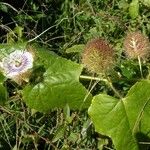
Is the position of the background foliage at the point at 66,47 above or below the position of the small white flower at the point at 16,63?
below

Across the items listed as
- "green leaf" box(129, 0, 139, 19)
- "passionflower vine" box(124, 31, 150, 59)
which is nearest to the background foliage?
"green leaf" box(129, 0, 139, 19)

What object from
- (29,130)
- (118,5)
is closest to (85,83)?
(29,130)

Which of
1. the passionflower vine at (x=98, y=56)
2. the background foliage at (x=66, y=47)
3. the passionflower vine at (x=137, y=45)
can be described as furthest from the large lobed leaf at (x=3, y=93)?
the passionflower vine at (x=137, y=45)

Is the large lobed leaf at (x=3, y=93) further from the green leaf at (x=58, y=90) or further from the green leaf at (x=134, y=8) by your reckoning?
the green leaf at (x=134, y=8)

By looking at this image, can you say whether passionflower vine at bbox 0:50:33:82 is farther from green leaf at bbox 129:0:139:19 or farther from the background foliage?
green leaf at bbox 129:0:139:19

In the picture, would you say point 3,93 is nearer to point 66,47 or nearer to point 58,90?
point 58,90

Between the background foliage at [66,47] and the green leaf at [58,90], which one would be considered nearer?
the green leaf at [58,90]

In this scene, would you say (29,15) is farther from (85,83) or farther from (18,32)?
(85,83)
